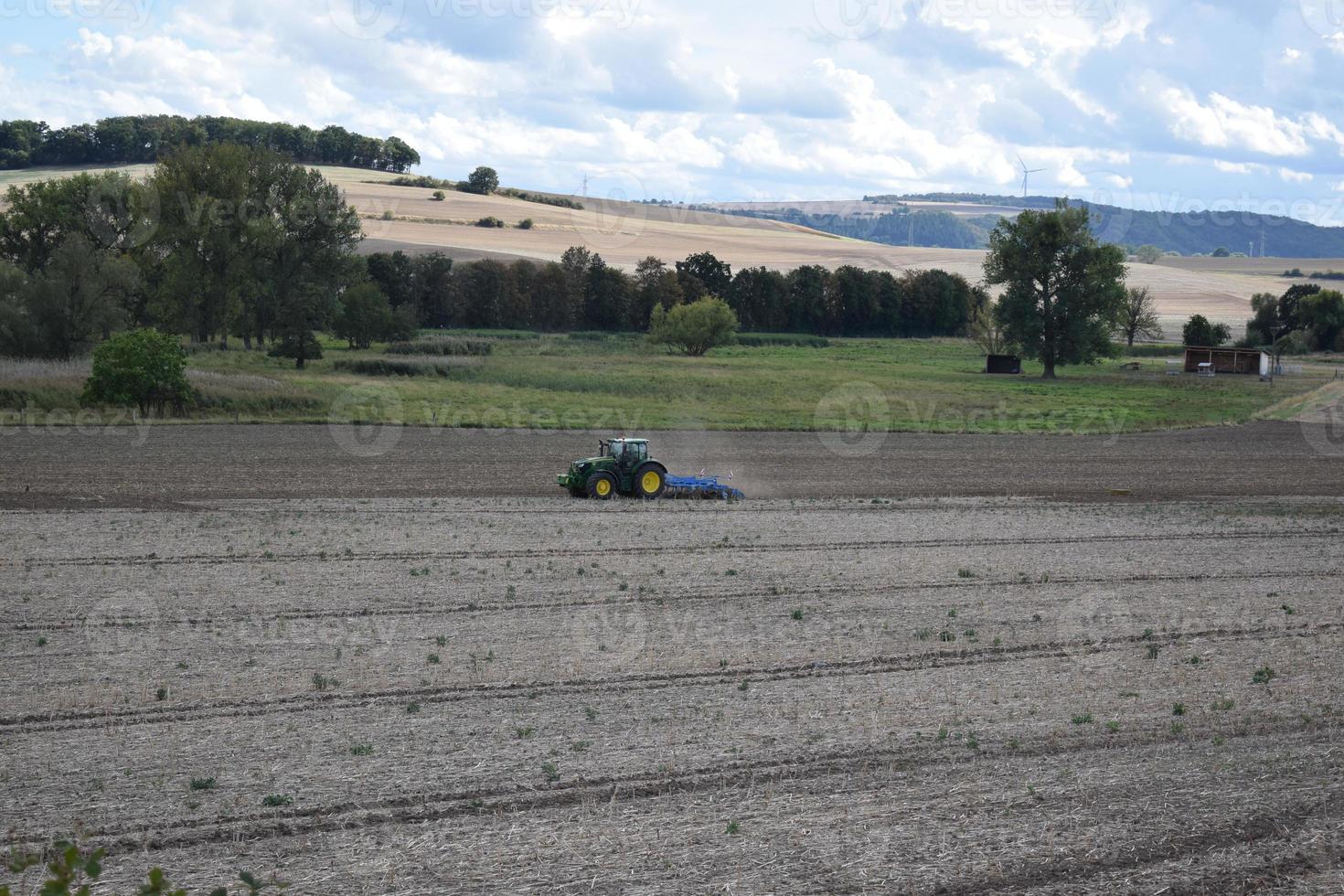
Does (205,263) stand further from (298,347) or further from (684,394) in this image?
(684,394)

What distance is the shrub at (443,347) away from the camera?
7575 cm

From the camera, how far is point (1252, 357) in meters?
88.2

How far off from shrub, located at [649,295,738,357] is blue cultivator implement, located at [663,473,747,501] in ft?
206

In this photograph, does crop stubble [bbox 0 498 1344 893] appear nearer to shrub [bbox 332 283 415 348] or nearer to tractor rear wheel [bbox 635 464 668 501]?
tractor rear wheel [bbox 635 464 668 501]

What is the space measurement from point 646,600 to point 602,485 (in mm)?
9357

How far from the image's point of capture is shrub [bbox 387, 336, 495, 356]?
75.8m

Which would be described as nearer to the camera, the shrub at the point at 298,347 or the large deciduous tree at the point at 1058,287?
the shrub at the point at 298,347

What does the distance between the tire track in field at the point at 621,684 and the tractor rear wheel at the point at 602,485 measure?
12981 millimetres

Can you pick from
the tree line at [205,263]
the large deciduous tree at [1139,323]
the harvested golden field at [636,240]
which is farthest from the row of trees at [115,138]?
the large deciduous tree at [1139,323]

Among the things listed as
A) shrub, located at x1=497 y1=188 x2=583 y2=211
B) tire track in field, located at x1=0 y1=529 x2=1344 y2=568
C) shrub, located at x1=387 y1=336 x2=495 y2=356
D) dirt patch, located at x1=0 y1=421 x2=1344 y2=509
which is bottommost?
tire track in field, located at x1=0 y1=529 x2=1344 y2=568

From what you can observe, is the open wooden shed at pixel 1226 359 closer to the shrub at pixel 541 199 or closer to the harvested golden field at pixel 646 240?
the harvested golden field at pixel 646 240

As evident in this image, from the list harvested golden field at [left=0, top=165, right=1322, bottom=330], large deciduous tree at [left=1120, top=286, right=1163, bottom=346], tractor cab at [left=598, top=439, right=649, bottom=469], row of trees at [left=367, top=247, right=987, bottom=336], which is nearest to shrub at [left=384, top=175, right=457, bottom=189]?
harvested golden field at [left=0, top=165, right=1322, bottom=330]

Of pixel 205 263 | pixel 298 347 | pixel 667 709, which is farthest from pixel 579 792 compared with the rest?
pixel 205 263

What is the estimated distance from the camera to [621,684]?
46.4 feet
